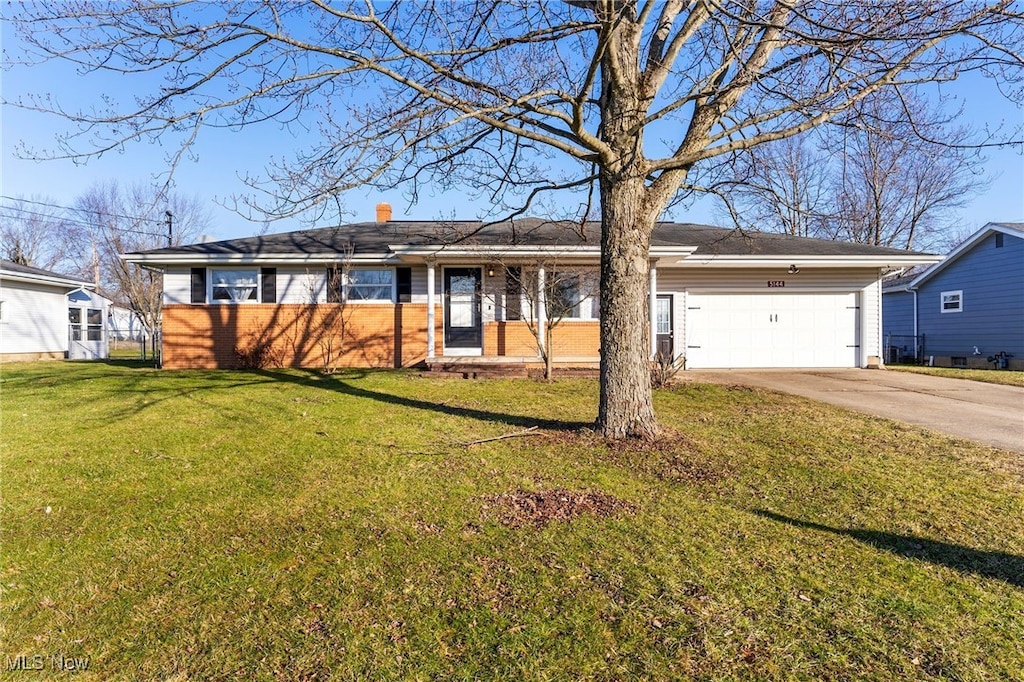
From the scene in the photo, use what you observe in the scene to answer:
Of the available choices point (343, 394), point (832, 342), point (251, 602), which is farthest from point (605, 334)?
point (832, 342)

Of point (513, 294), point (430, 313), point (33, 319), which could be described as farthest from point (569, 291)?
point (33, 319)

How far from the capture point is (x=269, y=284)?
44.5 ft

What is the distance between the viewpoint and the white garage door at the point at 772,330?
14.1 meters

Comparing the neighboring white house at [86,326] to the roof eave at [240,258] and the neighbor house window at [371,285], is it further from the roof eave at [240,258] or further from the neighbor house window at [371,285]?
the neighbor house window at [371,285]

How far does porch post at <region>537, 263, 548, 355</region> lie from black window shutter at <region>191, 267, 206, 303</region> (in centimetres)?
897

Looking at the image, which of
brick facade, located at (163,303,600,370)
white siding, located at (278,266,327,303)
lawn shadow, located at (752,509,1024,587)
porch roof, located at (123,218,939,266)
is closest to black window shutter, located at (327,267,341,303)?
white siding, located at (278,266,327,303)

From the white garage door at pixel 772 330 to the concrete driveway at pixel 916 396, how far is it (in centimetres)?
79

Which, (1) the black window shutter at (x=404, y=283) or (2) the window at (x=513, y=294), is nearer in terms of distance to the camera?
(2) the window at (x=513, y=294)

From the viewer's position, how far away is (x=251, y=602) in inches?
105

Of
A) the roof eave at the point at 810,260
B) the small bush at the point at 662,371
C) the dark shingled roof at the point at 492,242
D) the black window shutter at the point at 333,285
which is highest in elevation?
the dark shingled roof at the point at 492,242

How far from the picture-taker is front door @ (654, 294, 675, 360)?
1396 cm

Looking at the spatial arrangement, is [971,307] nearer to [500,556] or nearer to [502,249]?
[502,249]

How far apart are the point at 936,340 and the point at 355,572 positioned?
22787 millimetres

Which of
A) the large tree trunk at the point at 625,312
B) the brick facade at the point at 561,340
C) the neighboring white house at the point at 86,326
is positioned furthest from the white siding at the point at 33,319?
the large tree trunk at the point at 625,312
